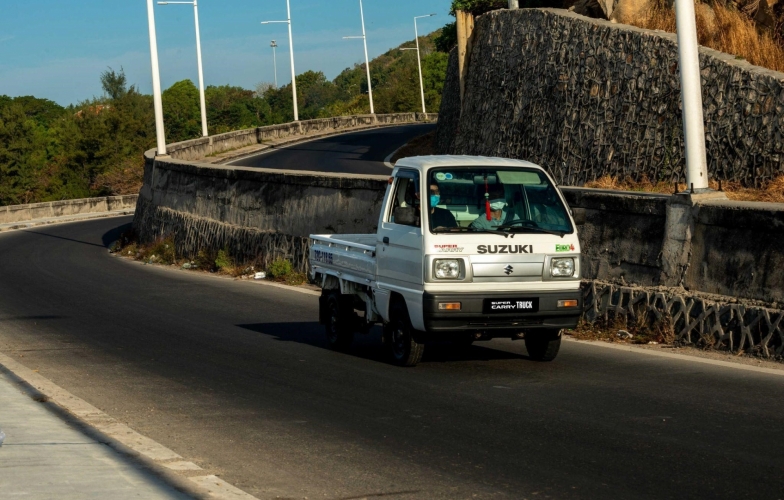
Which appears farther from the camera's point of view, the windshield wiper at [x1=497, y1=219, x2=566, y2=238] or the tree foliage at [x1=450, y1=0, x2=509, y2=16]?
the tree foliage at [x1=450, y1=0, x2=509, y2=16]

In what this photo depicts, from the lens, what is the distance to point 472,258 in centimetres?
1035

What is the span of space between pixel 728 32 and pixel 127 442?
19601 mm

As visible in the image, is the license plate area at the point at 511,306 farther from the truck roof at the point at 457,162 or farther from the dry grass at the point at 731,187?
the dry grass at the point at 731,187

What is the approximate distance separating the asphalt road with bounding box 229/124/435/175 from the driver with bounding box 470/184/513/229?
27.6 m

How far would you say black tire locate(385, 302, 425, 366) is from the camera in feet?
35.5

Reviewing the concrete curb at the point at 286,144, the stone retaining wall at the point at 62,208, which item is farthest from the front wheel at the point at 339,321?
the stone retaining wall at the point at 62,208

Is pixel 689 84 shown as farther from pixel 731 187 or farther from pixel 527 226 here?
pixel 731 187

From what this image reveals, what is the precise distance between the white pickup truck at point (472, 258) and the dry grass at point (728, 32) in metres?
11.8

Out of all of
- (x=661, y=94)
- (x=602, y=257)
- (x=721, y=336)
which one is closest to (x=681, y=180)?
(x=661, y=94)

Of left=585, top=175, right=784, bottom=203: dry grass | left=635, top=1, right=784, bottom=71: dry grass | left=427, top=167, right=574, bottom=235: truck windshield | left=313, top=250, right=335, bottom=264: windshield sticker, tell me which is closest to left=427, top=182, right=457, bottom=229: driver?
left=427, top=167, right=574, bottom=235: truck windshield

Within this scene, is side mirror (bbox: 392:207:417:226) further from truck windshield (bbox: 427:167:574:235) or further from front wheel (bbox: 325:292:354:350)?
front wheel (bbox: 325:292:354:350)

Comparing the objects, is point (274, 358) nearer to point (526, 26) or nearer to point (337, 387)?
point (337, 387)

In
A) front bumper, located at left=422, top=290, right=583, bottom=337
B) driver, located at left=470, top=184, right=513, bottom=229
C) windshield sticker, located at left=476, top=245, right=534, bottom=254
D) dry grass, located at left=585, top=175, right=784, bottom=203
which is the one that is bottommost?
front bumper, located at left=422, top=290, right=583, bottom=337

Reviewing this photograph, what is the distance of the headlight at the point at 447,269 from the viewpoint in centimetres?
1030
